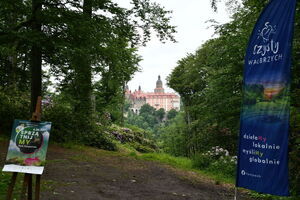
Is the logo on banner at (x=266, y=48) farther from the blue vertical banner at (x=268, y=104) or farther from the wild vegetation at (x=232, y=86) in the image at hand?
the wild vegetation at (x=232, y=86)

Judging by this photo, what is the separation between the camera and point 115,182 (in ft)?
25.2

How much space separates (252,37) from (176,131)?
98.1 feet

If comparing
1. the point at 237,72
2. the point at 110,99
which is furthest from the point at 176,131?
the point at 237,72

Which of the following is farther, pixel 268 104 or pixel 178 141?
pixel 178 141

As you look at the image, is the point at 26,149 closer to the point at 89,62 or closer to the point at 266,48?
the point at 266,48

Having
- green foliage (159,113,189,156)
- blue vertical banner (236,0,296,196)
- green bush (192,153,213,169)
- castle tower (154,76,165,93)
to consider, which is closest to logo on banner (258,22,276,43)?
blue vertical banner (236,0,296,196)

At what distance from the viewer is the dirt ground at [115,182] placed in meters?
6.42

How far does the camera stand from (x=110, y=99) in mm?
18859

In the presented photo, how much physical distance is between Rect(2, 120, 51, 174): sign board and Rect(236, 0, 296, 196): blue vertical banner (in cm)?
316

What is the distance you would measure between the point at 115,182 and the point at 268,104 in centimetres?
486

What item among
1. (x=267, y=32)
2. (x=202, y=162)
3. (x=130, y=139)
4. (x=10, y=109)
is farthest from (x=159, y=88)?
(x=267, y=32)

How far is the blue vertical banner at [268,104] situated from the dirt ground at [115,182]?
2906mm

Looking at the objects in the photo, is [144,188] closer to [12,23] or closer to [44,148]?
[44,148]

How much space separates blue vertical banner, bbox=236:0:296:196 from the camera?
3.85 m
